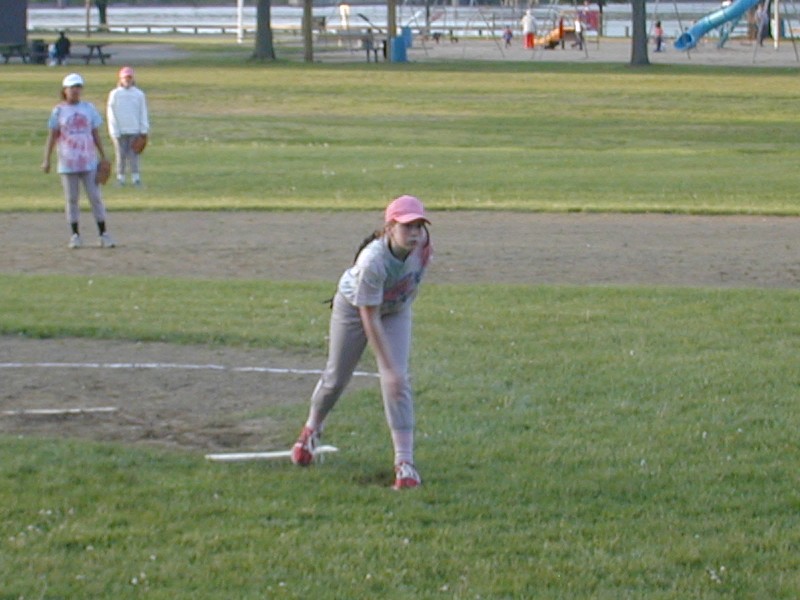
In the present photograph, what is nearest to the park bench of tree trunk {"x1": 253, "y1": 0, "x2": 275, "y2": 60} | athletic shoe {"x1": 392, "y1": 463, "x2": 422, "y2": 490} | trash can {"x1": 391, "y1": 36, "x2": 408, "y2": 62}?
trash can {"x1": 391, "y1": 36, "x2": 408, "y2": 62}

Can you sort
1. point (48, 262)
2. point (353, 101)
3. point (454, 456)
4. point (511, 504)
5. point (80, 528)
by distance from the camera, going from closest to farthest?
1. point (80, 528)
2. point (511, 504)
3. point (454, 456)
4. point (48, 262)
5. point (353, 101)

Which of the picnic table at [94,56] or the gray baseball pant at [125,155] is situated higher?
the picnic table at [94,56]

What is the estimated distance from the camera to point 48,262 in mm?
16203

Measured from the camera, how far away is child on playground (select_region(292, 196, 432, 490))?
24.3 ft

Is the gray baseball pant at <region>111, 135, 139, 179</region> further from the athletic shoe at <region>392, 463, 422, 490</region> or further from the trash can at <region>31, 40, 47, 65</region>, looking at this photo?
the trash can at <region>31, 40, 47, 65</region>

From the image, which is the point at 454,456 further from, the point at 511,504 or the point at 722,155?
the point at 722,155

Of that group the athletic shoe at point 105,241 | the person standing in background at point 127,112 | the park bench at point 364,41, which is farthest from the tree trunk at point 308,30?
the athletic shoe at point 105,241

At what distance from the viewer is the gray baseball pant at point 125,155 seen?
2266 centimetres

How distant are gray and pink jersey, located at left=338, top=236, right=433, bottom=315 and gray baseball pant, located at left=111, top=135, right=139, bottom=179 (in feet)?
51.0

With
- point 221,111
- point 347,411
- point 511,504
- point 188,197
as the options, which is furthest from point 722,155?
point 511,504

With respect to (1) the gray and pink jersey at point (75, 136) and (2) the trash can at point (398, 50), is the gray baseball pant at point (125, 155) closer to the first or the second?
(1) the gray and pink jersey at point (75, 136)

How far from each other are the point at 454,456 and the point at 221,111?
1235 inches

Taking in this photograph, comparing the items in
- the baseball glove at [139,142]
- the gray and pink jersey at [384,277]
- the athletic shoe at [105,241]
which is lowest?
the athletic shoe at [105,241]

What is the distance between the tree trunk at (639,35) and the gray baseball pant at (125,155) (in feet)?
120
